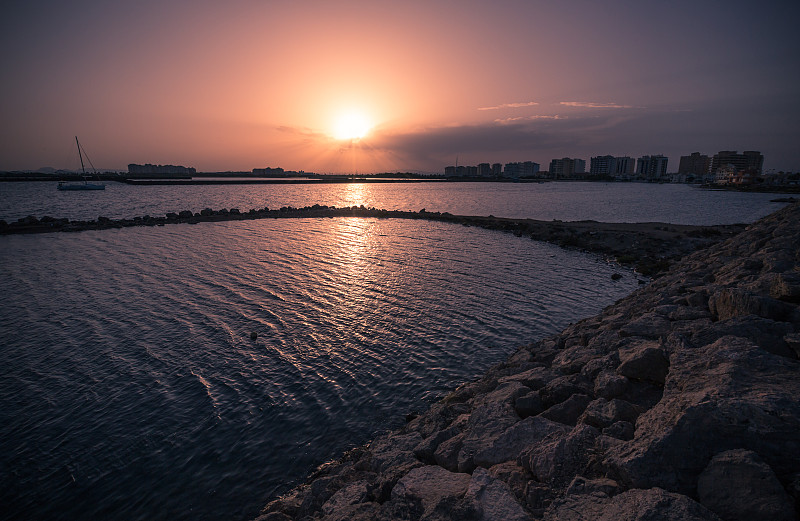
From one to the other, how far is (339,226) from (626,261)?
3345 centimetres

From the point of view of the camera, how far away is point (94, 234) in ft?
132

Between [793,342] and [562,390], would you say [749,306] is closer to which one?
[793,342]

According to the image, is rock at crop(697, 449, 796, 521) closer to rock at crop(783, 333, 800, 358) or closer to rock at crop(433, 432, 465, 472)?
rock at crop(783, 333, 800, 358)

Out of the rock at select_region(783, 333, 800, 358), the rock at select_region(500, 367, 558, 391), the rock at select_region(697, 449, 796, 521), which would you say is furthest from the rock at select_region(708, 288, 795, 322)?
the rock at select_region(697, 449, 796, 521)

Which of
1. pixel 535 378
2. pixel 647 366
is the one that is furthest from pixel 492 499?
pixel 535 378

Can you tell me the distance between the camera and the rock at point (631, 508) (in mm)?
3583

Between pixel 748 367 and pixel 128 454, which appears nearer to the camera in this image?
pixel 748 367

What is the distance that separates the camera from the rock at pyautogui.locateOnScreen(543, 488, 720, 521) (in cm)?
358

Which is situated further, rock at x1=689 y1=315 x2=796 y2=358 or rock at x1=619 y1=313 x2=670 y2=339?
rock at x1=619 y1=313 x2=670 y2=339

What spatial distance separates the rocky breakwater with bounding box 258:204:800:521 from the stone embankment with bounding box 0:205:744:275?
21.5 metres

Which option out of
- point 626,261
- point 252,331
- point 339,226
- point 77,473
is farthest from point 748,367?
point 339,226

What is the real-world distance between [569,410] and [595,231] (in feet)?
120

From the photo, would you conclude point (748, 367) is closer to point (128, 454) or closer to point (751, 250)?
point (128, 454)

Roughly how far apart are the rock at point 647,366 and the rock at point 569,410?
938 mm
